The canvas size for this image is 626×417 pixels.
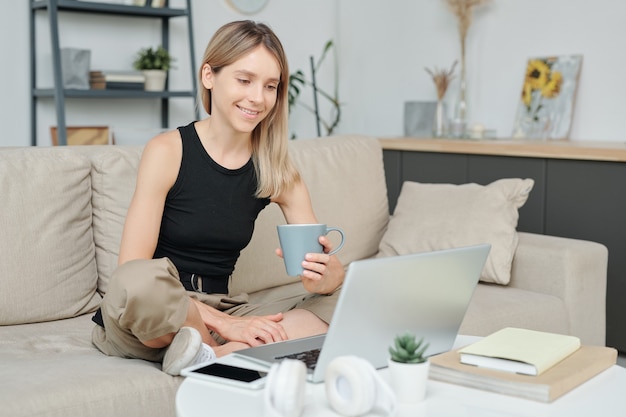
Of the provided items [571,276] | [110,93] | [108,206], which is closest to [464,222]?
[571,276]

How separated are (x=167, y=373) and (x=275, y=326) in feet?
0.77

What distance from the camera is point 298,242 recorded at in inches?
61.3

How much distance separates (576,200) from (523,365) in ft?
6.54

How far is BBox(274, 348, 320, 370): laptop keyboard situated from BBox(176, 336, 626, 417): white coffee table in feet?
0.34

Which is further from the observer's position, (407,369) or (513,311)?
(513,311)

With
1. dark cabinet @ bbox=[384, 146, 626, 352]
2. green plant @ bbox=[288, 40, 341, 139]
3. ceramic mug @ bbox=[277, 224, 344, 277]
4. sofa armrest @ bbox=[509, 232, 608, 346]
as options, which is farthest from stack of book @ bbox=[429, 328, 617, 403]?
green plant @ bbox=[288, 40, 341, 139]

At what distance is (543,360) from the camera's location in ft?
4.30

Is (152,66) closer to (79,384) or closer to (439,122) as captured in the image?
(439,122)

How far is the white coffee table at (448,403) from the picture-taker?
1.19 metres

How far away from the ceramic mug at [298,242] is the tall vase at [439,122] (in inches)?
99.2

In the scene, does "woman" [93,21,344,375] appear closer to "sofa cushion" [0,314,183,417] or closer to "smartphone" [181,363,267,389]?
"sofa cushion" [0,314,183,417]

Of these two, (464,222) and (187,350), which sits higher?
(464,222)

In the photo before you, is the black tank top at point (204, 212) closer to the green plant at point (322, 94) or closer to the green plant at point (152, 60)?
the green plant at point (152, 60)

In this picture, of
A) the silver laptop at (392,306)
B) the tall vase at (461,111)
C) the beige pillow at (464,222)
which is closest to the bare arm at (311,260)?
the silver laptop at (392,306)
